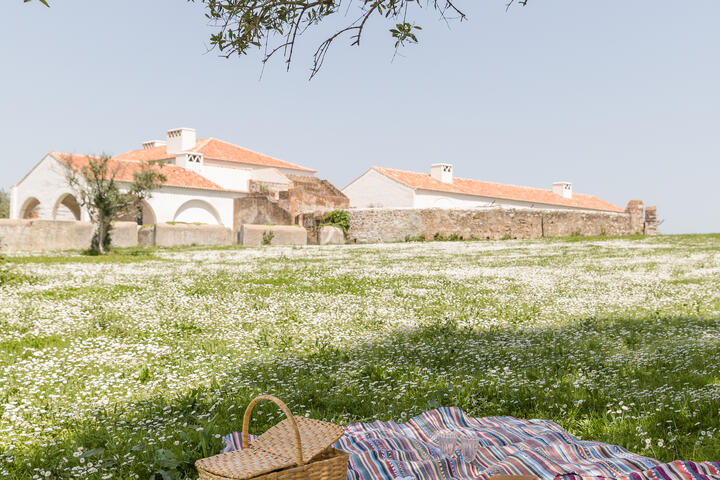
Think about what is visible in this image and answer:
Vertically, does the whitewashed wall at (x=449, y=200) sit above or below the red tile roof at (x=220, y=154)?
below

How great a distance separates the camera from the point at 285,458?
139 inches

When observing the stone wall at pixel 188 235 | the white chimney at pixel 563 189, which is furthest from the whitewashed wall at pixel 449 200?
the stone wall at pixel 188 235

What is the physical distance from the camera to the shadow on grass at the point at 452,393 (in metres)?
4.31

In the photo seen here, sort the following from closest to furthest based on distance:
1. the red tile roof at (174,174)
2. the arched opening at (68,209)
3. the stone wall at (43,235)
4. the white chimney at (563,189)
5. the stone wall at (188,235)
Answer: the stone wall at (43,235)
the stone wall at (188,235)
the red tile roof at (174,174)
the arched opening at (68,209)
the white chimney at (563,189)

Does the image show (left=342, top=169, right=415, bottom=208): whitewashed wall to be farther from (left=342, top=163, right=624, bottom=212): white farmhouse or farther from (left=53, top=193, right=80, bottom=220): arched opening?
(left=53, top=193, right=80, bottom=220): arched opening

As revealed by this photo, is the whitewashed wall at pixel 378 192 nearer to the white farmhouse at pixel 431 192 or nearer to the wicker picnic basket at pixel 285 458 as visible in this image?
the white farmhouse at pixel 431 192

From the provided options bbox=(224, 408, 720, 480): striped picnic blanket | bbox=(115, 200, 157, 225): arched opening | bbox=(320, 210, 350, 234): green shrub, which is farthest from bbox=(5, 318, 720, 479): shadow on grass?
bbox=(115, 200, 157, 225): arched opening

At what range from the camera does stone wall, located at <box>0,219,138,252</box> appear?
2719cm

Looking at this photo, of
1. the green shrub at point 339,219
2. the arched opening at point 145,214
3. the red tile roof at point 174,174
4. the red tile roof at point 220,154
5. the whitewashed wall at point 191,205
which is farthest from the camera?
the red tile roof at point 220,154

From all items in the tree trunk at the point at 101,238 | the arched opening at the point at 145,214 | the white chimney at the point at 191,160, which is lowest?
the tree trunk at the point at 101,238

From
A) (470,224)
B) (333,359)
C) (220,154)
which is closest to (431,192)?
(220,154)

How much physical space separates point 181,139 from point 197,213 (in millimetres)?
13403

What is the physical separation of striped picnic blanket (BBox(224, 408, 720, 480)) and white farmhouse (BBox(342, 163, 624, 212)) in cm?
5816

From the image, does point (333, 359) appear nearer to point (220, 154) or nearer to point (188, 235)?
point (188, 235)
